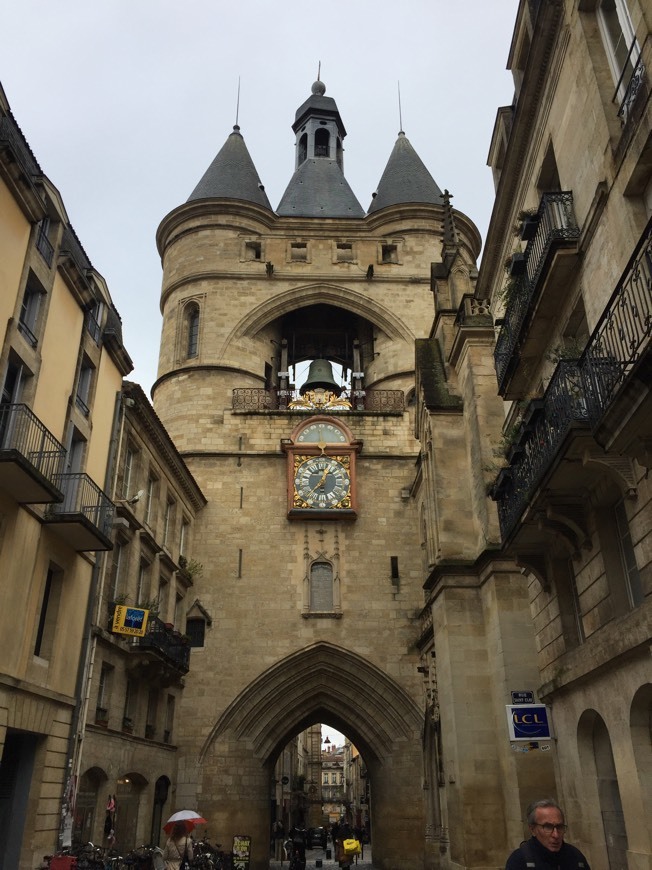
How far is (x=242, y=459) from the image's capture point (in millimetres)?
23031

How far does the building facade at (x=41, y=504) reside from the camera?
34.8 feet

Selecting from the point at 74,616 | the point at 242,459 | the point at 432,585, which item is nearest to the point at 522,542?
the point at 432,585

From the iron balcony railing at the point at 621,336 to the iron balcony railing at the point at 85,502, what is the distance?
26.0ft

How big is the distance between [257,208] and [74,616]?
18.7 metres

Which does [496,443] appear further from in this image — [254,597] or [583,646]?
[254,597]

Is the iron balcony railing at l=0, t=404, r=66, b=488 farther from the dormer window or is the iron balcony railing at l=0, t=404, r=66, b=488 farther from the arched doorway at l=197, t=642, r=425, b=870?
the dormer window

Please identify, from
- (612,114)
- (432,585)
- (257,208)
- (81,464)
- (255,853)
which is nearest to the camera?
(612,114)

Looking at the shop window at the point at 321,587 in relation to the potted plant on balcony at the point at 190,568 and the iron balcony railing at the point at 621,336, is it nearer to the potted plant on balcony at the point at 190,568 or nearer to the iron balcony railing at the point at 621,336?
the potted plant on balcony at the point at 190,568

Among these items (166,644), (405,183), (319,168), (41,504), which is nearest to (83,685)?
(41,504)

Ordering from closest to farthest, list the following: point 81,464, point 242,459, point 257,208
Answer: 1. point 81,464
2. point 242,459
3. point 257,208

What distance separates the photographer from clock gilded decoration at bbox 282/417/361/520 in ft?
72.7

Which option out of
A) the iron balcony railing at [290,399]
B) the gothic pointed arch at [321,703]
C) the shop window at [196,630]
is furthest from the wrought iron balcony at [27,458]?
the iron balcony railing at [290,399]

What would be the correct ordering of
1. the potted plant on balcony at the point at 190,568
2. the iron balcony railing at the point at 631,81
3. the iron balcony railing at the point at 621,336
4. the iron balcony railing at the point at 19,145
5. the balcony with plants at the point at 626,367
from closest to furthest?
1. the balcony with plants at the point at 626,367
2. the iron balcony railing at the point at 621,336
3. the iron balcony railing at the point at 631,81
4. the iron balcony railing at the point at 19,145
5. the potted plant on balcony at the point at 190,568

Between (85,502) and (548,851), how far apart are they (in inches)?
417
